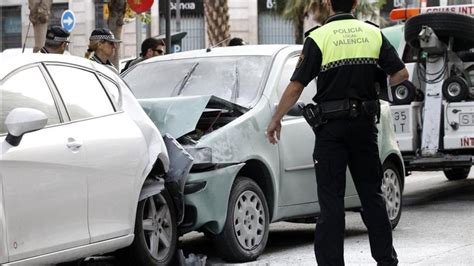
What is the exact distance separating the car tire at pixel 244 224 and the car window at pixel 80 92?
1379 millimetres

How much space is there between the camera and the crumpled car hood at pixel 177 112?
8250mm

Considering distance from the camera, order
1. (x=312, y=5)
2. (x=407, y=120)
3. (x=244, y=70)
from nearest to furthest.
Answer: (x=244, y=70), (x=407, y=120), (x=312, y=5)

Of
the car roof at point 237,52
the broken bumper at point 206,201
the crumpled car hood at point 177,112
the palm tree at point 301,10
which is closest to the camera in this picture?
the broken bumper at point 206,201

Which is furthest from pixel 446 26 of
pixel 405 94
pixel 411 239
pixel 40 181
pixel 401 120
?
pixel 40 181

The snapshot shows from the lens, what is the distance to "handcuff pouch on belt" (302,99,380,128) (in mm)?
6844

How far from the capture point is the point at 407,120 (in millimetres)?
12789

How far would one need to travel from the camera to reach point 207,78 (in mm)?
9359

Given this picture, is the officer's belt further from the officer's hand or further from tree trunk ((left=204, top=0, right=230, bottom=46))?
tree trunk ((left=204, top=0, right=230, bottom=46))

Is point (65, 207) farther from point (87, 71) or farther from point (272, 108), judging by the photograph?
point (272, 108)

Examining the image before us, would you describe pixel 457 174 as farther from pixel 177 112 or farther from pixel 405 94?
pixel 177 112

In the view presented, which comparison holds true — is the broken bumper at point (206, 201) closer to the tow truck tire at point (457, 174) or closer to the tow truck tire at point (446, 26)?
the tow truck tire at point (446, 26)

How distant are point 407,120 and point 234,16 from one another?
36.4 meters

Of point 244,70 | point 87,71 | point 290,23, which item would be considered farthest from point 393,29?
point 290,23

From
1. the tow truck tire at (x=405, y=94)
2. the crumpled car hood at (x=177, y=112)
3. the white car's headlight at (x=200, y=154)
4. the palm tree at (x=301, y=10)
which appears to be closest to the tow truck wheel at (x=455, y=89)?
the tow truck tire at (x=405, y=94)
